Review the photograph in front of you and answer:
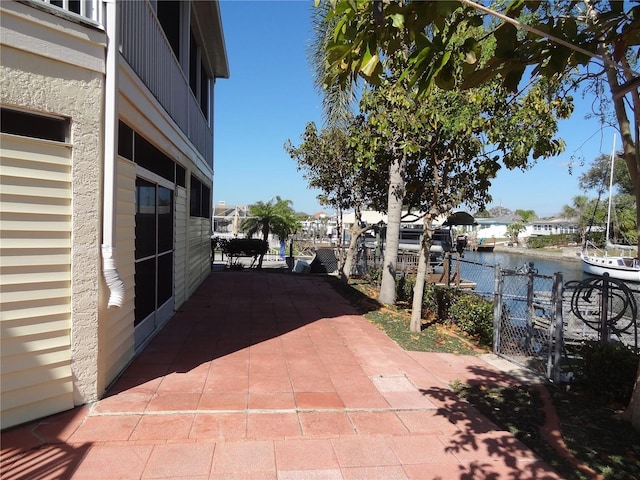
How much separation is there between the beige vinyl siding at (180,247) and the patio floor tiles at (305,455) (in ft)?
16.7

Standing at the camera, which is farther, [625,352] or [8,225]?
[625,352]

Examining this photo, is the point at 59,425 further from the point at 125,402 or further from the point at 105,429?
the point at 125,402

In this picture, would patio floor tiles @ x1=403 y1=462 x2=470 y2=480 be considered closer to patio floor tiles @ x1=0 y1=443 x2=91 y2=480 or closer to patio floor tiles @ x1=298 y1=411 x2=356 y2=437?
patio floor tiles @ x1=298 y1=411 x2=356 y2=437

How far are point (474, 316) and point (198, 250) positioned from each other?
6.93 metres

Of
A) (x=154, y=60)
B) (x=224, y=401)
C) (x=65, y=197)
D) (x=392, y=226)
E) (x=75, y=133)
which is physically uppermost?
(x=154, y=60)

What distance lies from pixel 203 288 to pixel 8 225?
798cm

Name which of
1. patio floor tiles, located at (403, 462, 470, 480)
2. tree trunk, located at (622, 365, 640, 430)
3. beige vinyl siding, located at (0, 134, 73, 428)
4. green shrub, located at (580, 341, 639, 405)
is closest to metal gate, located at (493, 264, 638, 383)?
green shrub, located at (580, 341, 639, 405)

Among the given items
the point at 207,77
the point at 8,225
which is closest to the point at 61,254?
the point at 8,225

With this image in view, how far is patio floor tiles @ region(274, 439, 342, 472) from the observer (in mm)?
3113

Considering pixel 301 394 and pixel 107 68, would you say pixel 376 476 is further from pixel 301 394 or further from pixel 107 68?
pixel 107 68

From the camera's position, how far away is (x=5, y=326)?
129 inches

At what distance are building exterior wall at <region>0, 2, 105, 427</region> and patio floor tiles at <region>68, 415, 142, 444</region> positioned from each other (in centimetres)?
34

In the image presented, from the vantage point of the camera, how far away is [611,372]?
15.9 ft

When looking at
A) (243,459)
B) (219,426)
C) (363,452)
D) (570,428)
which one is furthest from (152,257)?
(570,428)
